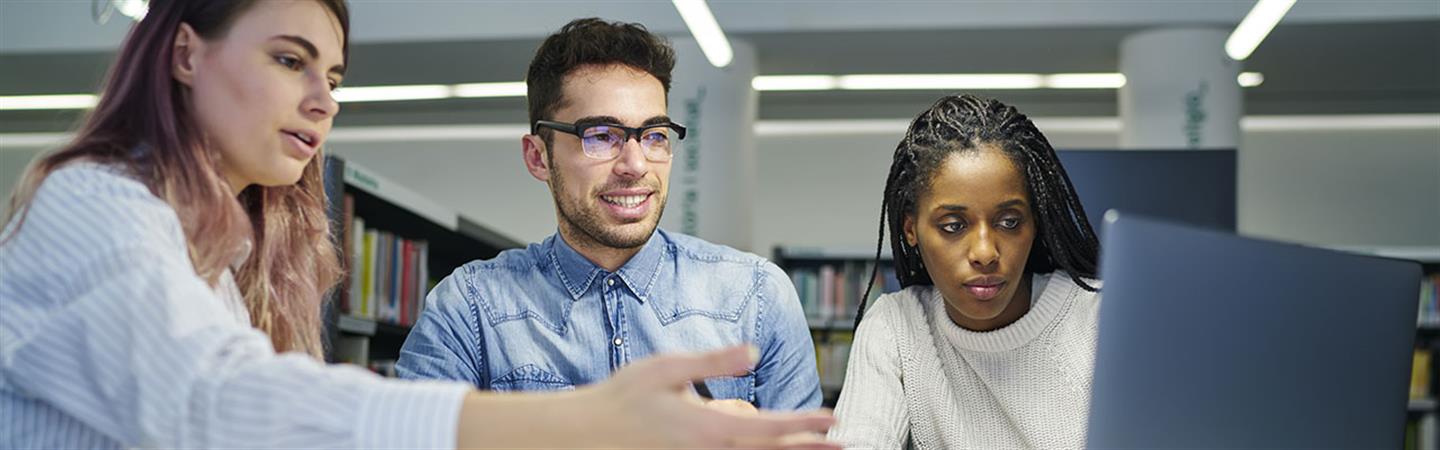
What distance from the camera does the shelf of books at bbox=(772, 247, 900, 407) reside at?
6.07 metres

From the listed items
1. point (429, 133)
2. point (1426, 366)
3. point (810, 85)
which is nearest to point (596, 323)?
point (1426, 366)

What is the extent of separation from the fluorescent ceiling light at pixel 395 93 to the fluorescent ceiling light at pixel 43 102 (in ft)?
4.52

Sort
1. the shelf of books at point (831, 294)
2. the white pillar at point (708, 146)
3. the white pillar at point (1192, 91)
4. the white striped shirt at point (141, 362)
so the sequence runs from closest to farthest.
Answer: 1. the white striped shirt at point (141, 362)
2. the white pillar at point (1192, 91)
3. the white pillar at point (708, 146)
4. the shelf of books at point (831, 294)

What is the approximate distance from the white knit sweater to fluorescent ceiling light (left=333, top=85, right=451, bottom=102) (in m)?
5.80

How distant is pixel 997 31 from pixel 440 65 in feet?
8.91

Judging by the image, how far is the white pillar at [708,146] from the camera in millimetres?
5820

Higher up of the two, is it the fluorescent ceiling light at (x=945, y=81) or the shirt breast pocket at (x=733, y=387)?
the fluorescent ceiling light at (x=945, y=81)

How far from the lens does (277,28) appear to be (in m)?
1.04

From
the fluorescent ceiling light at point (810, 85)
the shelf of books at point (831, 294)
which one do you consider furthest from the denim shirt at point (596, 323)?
the fluorescent ceiling light at point (810, 85)

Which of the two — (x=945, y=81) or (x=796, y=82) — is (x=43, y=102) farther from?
(x=945, y=81)

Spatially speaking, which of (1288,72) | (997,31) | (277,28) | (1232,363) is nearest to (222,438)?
(277,28)

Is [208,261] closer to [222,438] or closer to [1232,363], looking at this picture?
[222,438]

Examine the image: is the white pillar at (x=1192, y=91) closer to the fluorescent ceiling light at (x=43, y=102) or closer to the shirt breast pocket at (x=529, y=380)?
the shirt breast pocket at (x=529, y=380)

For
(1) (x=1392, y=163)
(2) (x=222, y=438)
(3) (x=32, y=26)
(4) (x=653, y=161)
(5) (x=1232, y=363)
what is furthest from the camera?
(1) (x=1392, y=163)
